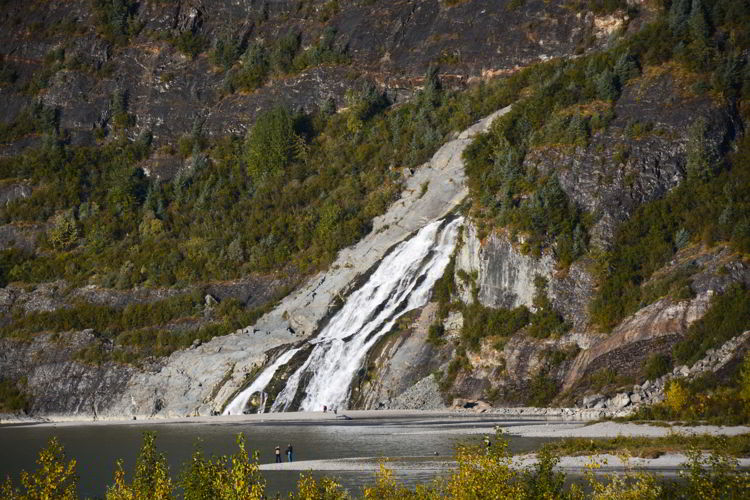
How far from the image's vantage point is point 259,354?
278 ft

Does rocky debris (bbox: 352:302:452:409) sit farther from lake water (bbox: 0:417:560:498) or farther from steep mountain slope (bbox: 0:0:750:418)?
lake water (bbox: 0:417:560:498)

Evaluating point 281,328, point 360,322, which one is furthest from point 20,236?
point 360,322

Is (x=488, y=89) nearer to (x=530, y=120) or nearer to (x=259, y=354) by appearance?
(x=530, y=120)

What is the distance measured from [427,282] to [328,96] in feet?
137

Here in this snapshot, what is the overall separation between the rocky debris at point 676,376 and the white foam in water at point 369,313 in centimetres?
2505

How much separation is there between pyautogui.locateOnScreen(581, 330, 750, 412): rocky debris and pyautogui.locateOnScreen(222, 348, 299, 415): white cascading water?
3055 centimetres

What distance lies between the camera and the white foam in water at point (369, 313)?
79500 mm

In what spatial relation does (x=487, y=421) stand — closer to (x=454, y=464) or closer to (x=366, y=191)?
(x=454, y=464)

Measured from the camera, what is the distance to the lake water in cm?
4375

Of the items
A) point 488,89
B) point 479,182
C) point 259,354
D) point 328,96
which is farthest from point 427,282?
point 328,96

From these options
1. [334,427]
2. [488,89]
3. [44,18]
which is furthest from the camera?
[44,18]

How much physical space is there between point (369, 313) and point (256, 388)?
1159 centimetres

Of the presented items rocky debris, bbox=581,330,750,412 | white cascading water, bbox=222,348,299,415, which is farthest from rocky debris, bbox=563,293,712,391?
white cascading water, bbox=222,348,299,415

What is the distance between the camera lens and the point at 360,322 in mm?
83875
